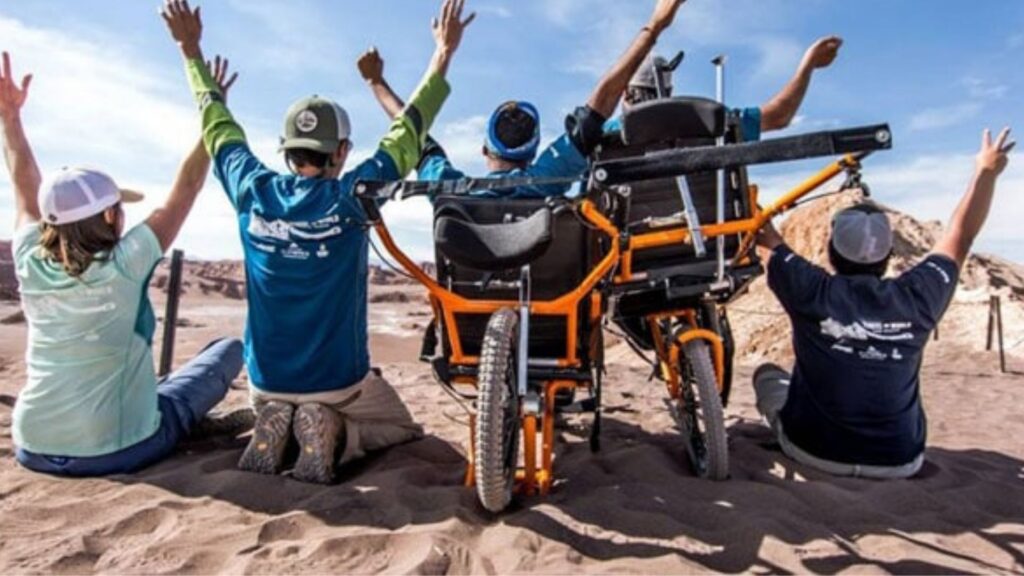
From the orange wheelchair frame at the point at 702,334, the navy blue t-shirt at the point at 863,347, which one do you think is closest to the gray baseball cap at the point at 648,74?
the orange wheelchair frame at the point at 702,334

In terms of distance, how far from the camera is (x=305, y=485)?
10.5ft

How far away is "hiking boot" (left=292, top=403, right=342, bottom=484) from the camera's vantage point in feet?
10.7

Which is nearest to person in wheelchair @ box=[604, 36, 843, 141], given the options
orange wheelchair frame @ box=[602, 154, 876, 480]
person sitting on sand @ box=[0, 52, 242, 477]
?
orange wheelchair frame @ box=[602, 154, 876, 480]

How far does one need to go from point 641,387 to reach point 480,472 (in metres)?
4.29

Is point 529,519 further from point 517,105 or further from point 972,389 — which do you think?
point 972,389

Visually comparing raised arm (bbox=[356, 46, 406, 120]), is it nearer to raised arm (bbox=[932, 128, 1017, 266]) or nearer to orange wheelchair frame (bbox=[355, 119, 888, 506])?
orange wheelchair frame (bbox=[355, 119, 888, 506])

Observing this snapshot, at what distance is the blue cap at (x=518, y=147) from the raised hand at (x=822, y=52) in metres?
1.44

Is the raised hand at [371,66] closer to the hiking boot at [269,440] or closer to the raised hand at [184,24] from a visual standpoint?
the raised hand at [184,24]

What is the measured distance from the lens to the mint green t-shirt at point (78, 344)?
10.5ft

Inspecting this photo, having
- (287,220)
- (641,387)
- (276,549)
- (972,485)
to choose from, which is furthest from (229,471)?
(641,387)

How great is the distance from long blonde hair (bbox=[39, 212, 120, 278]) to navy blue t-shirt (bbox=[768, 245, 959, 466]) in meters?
2.93

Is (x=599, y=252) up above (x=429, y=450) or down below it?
above

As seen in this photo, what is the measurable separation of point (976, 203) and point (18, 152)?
4407mm

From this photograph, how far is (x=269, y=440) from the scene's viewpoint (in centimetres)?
335
